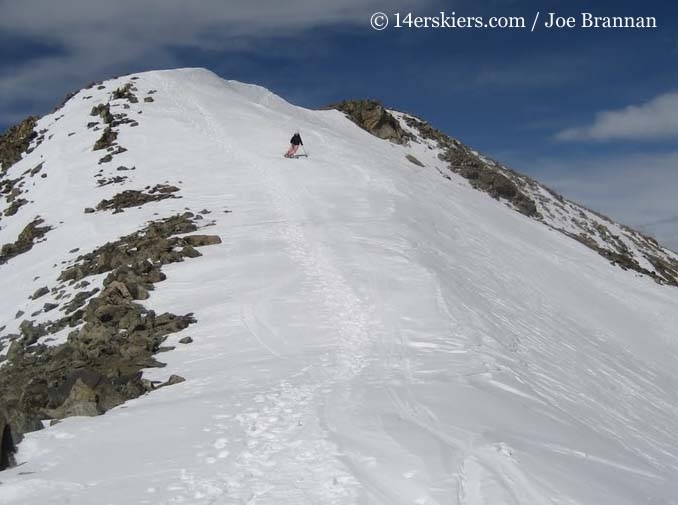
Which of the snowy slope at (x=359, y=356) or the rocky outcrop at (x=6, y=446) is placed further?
the rocky outcrop at (x=6, y=446)

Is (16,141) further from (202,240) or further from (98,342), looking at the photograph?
(98,342)

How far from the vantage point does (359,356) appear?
9.98 meters

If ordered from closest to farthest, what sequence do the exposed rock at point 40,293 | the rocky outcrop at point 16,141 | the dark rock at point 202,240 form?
1. the exposed rock at point 40,293
2. the dark rock at point 202,240
3. the rocky outcrop at point 16,141

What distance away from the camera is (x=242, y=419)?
7324 mm

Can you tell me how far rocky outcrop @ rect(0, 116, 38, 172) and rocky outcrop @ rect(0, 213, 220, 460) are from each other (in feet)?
82.0

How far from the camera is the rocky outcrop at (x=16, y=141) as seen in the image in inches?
1519

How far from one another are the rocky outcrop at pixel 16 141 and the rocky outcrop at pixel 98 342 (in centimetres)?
2501

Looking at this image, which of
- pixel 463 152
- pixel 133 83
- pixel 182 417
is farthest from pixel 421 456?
pixel 463 152

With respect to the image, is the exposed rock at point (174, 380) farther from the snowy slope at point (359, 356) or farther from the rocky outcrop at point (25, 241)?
the rocky outcrop at point (25, 241)

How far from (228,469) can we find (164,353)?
208 inches

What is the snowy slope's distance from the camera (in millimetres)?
5832

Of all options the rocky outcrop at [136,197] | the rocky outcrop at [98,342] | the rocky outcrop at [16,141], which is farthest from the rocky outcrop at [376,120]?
the rocky outcrop at [98,342]

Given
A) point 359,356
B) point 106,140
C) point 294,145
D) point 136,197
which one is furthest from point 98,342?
point 106,140

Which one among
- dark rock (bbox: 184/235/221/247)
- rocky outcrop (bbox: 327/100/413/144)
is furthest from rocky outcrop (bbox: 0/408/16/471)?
rocky outcrop (bbox: 327/100/413/144)
